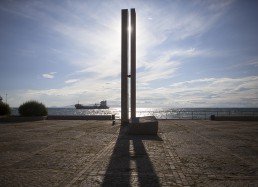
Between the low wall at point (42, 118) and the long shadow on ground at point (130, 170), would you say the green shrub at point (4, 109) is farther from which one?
the long shadow on ground at point (130, 170)

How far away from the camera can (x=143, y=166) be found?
7.16 metres

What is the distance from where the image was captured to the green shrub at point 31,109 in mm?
27953

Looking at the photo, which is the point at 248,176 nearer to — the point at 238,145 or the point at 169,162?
the point at 169,162

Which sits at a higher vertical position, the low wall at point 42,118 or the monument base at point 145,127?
the low wall at point 42,118

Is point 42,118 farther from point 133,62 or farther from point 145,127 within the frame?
point 145,127

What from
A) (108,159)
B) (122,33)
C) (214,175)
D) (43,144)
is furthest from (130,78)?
(214,175)

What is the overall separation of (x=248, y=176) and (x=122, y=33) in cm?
1808

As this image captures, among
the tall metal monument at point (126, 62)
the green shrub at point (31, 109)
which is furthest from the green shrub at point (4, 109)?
the tall metal monument at point (126, 62)

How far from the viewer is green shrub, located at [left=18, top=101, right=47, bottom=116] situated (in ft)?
91.7

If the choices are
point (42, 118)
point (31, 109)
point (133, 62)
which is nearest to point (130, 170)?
point (133, 62)

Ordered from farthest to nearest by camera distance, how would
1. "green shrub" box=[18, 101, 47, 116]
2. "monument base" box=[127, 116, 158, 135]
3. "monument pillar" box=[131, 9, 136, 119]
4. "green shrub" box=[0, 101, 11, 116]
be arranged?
"green shrub" box=[0, 101, 11, 116], "green shrub" box=[18, 101, 47, 116], "monument pillar" box=[131, 9, 136, 119], "monument base" box=[127, 116, 158, 135]

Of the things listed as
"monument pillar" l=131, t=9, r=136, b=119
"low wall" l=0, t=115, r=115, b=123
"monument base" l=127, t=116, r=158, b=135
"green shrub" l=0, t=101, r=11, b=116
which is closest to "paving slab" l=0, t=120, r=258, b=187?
"monument base" l=127, t=116, r=158, b=135

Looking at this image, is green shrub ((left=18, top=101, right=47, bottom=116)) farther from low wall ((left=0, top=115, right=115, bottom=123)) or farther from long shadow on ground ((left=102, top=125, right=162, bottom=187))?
long shadow on ground ((left=102, top=125, right=162, bottom=187))

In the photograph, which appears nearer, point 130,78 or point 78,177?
point 78,177
